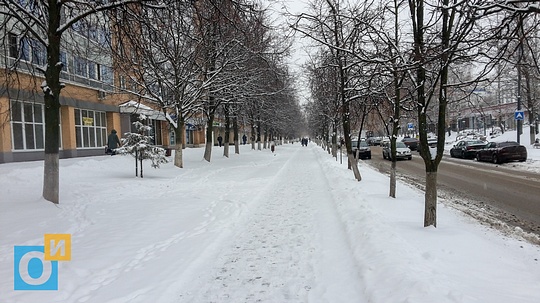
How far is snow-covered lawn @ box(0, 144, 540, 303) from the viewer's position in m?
3.78

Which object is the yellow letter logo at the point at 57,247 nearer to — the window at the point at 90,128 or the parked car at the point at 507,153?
the window at the point at 90,128

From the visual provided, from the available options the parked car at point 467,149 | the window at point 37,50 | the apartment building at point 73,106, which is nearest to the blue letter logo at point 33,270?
the window at point 37,50

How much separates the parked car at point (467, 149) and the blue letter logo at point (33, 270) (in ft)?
95.2

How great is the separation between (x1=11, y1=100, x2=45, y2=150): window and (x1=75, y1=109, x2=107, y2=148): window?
329cm

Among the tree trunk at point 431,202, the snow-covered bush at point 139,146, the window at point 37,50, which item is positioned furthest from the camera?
the snow-covered bush at point 139,146

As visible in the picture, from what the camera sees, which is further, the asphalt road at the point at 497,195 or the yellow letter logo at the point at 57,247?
the asphalt road at the point at 497,195

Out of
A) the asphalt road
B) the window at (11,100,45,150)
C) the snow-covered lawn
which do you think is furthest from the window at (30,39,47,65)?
the asphalt road

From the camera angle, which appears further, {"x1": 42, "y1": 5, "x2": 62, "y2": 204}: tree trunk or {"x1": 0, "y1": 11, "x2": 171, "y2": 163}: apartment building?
{"x1": 0, "y1": 11, "x2": 171, "y2": 163}: apartment building

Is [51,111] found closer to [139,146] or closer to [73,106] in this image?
[139,146]

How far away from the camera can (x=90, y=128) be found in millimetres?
24453

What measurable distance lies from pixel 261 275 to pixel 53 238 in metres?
3.89

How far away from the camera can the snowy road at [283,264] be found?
3.86m

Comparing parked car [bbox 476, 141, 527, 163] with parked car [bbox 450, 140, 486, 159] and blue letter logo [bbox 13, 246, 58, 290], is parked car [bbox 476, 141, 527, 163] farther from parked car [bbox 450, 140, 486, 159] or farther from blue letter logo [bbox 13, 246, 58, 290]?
blue letter logo [bbox 13, 246, 58, 290]

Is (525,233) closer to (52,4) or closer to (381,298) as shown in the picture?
(381,298)
